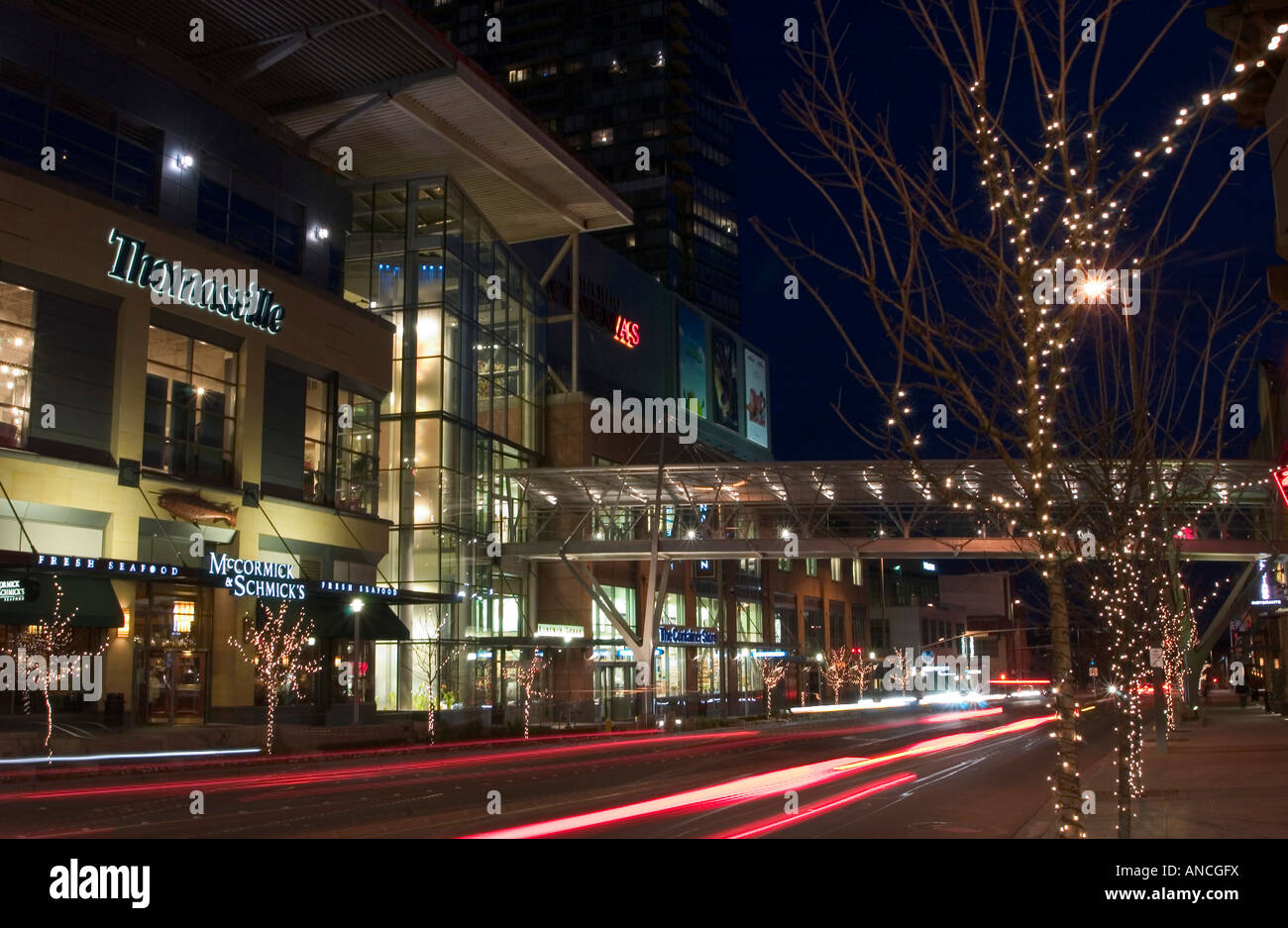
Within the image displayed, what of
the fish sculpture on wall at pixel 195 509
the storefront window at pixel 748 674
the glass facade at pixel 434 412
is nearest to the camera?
the fish sculpture on wall at pixel 195 509

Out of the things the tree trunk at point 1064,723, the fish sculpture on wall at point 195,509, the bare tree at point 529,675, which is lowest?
the bare tree at point 529,675

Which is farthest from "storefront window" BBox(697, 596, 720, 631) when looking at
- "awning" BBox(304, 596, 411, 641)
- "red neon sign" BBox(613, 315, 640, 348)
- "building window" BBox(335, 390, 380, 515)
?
"awning" BBox(304, 596, 411, 641)

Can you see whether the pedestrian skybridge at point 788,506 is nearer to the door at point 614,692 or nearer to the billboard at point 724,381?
the door at point 614,692

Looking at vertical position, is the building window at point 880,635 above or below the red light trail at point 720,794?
above

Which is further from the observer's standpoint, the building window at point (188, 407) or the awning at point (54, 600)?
the building window at point (188, 407)

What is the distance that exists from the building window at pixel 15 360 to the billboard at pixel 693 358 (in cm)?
5769

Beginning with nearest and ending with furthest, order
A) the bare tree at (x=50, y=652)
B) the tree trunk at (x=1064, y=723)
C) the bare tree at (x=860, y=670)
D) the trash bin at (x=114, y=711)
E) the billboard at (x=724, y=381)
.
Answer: the tree trunk at (x=1064, y=723) → the bare tree at (x=50, y=652) → the trash bin at (x=114, y=711) → the bare tree at (x=860, y=670) → the billboard at (x=724, y=381)

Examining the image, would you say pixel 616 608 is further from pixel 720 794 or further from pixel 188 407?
pixel 720 794

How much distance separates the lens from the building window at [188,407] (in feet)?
115

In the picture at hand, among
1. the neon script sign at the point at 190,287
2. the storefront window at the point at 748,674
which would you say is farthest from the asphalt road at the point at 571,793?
the storefront window at the point at 748,674

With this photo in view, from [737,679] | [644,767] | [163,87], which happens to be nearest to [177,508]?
[163,87]

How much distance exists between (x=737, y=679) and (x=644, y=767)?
5064 centimetres

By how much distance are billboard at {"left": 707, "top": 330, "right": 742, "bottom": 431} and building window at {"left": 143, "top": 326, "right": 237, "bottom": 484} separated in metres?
57.9
